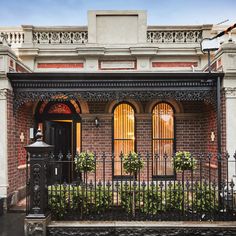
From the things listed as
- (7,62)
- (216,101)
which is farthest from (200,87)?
(7,62)

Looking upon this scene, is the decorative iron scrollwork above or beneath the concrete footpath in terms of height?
above

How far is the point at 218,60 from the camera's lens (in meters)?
10.3

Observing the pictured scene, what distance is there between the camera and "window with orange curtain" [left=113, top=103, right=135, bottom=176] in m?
12.6

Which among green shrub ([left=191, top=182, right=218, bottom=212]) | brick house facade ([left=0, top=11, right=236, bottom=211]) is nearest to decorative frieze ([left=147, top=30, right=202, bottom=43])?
brick house facade ([left=0, top=11, right=236, bottom=211])

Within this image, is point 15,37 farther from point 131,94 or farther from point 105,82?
point 131,94

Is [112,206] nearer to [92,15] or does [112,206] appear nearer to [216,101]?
[216,101]

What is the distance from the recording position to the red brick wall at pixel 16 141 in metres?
9.59

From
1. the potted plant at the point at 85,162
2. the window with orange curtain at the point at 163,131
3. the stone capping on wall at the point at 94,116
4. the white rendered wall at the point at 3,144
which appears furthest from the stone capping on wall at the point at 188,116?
the white rendered wall at the point at 3,144

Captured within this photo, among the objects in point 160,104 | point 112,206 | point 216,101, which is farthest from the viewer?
point 160,104

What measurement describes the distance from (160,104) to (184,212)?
5.60 meters

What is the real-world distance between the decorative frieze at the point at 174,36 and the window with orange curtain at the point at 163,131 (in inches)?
105

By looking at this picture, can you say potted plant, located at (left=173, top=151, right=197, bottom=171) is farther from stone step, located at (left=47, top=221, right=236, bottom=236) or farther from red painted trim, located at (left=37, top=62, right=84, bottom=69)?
red painted trim, located at (left=37, top=62, right=84, bottom=69)

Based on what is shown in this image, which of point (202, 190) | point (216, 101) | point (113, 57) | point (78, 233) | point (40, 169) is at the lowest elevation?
point (78, 233)

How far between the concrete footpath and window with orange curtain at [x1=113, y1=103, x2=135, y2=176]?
467 cm
